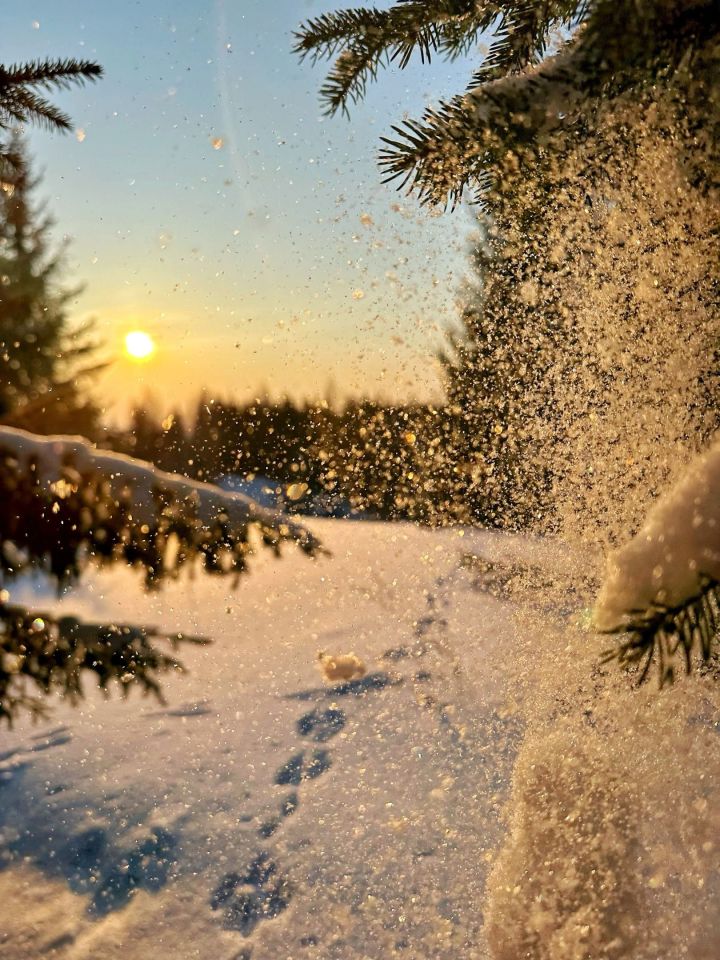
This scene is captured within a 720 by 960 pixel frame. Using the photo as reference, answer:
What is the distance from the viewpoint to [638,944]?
1.80 meters

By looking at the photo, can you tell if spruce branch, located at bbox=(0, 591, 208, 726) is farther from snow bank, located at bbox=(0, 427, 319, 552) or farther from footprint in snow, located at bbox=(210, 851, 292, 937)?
footprint in snow, located at bbox=(210, 851, 292, 937)

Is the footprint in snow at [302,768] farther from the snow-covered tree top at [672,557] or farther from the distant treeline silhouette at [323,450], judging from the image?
the distant treeline silhouette at [323,450]

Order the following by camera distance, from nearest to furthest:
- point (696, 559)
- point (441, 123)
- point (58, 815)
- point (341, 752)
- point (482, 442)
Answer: point (696, 559), point (441, 123), point (58, 815), point (341, 752), point (482, 442)

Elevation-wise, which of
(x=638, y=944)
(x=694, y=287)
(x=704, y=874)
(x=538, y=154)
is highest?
(x=538, y=154)

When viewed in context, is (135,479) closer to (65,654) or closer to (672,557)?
(65,654)

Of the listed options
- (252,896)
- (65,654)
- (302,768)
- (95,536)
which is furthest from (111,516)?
(302,768)

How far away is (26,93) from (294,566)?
11.0ft

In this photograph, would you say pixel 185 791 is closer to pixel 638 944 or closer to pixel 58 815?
pixel 58 815

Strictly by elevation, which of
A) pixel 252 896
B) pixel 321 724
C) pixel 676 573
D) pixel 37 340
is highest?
pixel 37 340

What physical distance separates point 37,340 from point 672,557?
5.58 meters

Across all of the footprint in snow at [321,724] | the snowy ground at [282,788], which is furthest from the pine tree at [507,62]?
the footprint in snow at [321,724]

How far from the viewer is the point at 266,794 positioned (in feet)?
9.27

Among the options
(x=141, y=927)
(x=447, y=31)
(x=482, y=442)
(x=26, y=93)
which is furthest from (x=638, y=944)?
(x=482, y=442)

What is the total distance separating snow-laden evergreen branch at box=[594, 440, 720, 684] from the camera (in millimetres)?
811
